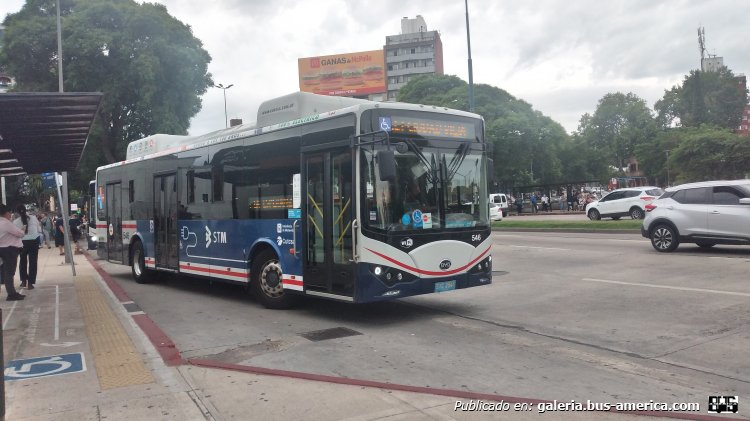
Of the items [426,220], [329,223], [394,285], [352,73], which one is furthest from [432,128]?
[352,73]

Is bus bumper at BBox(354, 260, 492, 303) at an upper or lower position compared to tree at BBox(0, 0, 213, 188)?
lower

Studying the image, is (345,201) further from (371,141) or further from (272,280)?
(272,280)

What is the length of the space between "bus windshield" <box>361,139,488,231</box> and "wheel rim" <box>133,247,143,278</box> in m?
8.48

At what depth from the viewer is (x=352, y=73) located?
332ft

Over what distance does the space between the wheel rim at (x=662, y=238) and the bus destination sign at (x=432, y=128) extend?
27.6 feet

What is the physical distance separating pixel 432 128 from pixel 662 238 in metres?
9.36

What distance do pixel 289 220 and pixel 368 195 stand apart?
68.1 inches

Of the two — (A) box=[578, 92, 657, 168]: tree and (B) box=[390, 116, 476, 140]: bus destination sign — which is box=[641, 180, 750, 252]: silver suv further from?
(A) box=[578, 92, 657, 168]: tree

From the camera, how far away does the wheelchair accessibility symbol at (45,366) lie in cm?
570

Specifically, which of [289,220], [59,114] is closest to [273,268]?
[289,220]

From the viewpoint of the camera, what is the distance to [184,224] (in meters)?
11.5

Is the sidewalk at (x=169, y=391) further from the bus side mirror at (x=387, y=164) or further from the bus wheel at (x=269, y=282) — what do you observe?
the bus side mirror at (x=387, y=164)

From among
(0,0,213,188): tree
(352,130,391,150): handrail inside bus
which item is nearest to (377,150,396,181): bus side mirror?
(352,130,391,150): handrail inside bus

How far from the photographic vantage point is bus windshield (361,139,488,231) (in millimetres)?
7398
